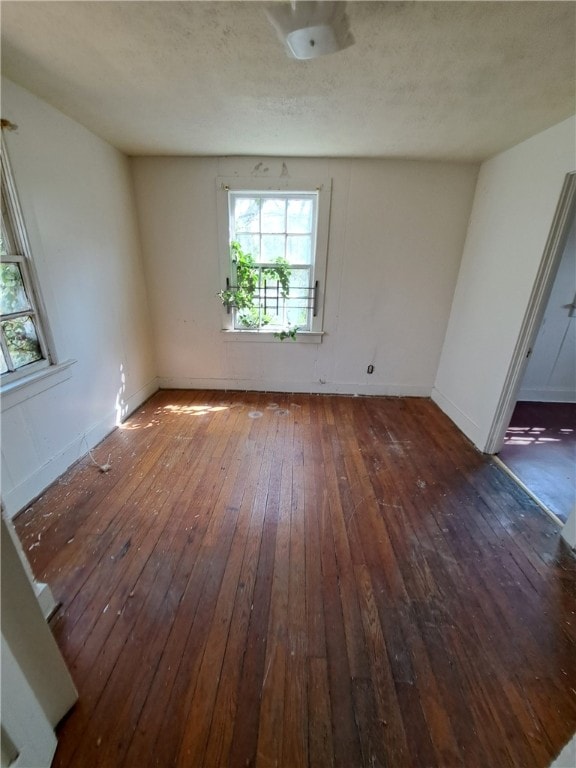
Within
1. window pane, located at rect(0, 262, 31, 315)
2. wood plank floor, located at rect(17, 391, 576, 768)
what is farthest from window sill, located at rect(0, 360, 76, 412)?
wood plank floor, located at rect(17, 391, 576, 768)

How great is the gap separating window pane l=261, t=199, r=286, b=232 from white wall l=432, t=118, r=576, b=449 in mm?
1779

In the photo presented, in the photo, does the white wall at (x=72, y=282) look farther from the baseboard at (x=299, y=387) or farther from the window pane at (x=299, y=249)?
the window pane at (x=299, y=249)

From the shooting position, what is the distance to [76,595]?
4.45 feet

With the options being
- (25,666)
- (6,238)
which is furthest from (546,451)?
(6,238)

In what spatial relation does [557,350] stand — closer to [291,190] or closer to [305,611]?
[291,190]

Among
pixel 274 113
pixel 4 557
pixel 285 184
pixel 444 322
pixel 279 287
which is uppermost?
pixel 274 113

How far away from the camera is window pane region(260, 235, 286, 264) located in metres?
2.96

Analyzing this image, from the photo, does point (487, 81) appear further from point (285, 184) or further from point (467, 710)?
point (467, 710)

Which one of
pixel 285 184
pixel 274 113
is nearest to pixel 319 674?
pixel 274 113

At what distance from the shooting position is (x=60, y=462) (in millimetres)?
2080

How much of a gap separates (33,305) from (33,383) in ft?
1.62

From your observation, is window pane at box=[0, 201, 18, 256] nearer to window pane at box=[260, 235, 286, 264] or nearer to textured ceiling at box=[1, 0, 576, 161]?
textured ceiling at box=[1, 0, 576, 161]

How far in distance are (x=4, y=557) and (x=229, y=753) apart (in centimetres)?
92

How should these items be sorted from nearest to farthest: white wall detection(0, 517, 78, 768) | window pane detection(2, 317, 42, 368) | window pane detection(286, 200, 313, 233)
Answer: white wall detection(0, 517, 78, 768) → window pane detection(2, 317, 42, 368) → window pane detection(286, 200, 313, 233)
